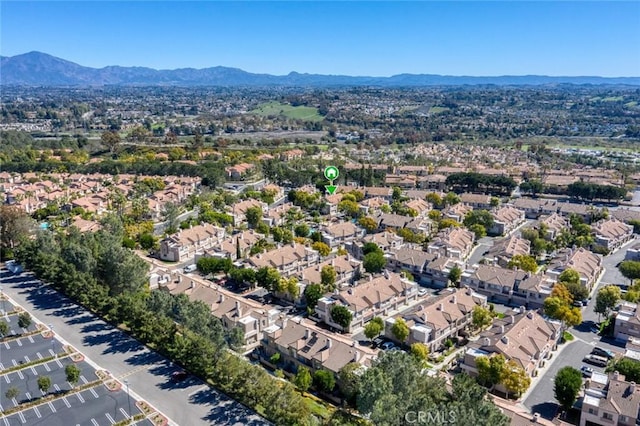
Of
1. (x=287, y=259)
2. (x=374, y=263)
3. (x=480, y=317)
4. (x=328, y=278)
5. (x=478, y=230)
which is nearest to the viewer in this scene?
(x=480, y=317)

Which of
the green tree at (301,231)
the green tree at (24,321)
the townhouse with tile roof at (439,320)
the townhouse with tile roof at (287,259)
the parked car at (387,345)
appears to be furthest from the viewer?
the green tree at (301,231)

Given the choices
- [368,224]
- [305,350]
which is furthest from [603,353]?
[368,224]

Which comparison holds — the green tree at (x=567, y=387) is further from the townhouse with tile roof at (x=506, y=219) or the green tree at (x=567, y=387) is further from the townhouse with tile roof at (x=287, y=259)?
the townhouse with tile roof at (x=506, y=219)

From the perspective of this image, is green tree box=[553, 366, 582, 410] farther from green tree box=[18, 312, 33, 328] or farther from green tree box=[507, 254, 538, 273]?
green tree box=[18, 312, 33, 328]

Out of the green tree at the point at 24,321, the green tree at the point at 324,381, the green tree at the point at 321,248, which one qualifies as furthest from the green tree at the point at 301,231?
the green tree at the point at 24,321

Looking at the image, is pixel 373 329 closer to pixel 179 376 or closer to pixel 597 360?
pixel 179 376

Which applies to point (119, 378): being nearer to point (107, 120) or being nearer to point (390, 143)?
point (390, 143)

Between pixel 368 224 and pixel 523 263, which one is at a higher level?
pixel 523 263
